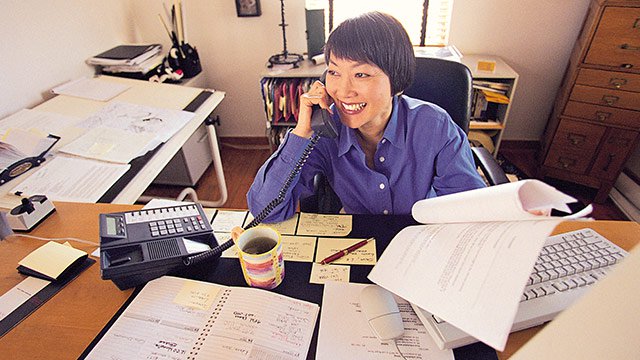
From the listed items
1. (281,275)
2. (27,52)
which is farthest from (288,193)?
(27,52)

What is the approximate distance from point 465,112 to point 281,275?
0.88m

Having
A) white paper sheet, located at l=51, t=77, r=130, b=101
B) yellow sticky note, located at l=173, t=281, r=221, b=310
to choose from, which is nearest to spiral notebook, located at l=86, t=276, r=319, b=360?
yellow sticky note, located at l=173, t=281, r=221, b=310

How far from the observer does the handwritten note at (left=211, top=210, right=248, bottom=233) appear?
0.88 metres

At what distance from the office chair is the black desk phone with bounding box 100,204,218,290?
435 mm

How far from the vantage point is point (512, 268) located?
1.50 feet

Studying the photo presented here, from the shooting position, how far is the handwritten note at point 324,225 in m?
0.84

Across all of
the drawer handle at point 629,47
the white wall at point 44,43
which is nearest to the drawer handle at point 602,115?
the drawer handle at point 629,47

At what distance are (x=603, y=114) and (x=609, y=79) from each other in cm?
19

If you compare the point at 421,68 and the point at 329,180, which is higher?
the point at 421,68

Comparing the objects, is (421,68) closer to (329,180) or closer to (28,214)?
(329,180)

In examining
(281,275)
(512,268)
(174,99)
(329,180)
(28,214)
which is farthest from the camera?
(174,99)

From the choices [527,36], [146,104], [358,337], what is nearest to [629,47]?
[527,36]

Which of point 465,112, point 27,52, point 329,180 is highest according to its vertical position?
point 27,52

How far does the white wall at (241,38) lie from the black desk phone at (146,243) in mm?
1421
